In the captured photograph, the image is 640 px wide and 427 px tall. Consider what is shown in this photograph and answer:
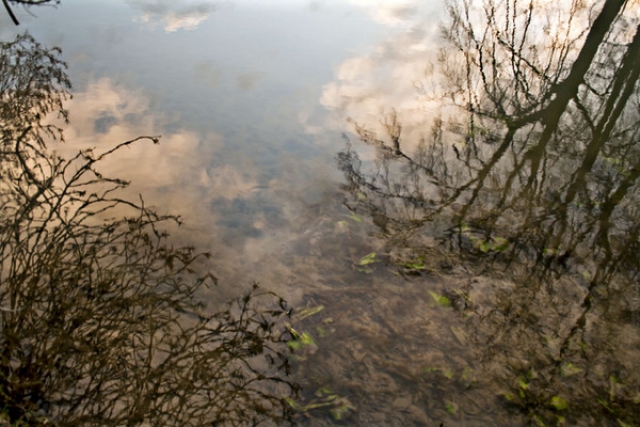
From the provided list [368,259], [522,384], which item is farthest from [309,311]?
[522,384]

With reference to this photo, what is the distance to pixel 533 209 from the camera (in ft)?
17.0

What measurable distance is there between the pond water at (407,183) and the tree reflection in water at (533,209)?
0.02 metres

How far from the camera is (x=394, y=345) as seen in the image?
3633 millimetres

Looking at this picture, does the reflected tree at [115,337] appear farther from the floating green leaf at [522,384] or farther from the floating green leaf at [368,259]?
the floating green leaf at [522,384]

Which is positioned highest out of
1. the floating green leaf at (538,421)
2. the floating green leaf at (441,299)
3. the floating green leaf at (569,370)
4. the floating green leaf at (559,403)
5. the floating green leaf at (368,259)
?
the floating green leaf at (368,259)

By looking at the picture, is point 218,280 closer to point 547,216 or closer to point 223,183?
point 223,183

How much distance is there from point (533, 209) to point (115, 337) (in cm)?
425

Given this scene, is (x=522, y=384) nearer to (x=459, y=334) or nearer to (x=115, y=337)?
(x=459, y=334)

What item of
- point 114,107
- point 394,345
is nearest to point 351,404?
point 394,345

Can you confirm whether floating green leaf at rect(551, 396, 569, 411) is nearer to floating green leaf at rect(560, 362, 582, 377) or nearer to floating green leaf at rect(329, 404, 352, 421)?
floating green leaf at rect(560, 362, 582, 377)

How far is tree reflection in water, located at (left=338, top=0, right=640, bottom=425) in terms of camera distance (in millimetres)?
3498

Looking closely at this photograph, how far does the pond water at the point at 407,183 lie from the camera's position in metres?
3.47

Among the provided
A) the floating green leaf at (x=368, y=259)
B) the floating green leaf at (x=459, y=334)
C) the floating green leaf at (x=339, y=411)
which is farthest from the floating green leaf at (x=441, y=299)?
the floating green leaf at (x=339, y=411)

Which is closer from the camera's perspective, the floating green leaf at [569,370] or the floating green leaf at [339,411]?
the floating green leaf at [339,411]
